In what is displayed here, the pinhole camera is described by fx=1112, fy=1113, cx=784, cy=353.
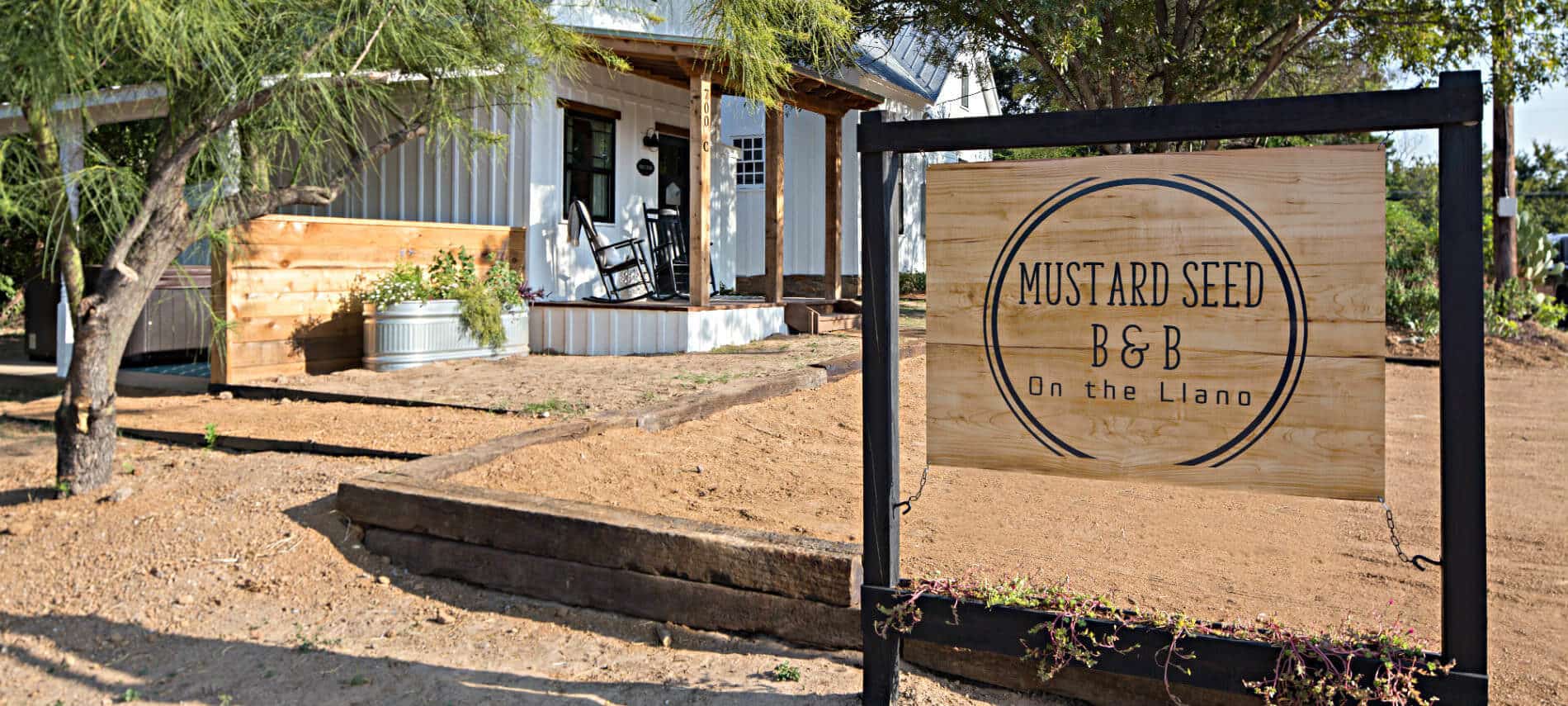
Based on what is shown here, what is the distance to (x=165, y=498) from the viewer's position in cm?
491

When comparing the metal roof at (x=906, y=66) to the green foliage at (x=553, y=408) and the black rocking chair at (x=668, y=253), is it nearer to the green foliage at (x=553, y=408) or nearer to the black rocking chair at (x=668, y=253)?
the black rocking chair at (x=668, y=253)

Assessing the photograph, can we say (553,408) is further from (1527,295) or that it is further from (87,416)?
(1527,295)

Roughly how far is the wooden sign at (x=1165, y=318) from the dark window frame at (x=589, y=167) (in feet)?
29.2

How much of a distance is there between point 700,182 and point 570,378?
272 centimetres

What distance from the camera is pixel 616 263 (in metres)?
12.3

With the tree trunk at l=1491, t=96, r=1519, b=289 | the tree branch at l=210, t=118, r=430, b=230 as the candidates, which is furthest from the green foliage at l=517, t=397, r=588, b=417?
the tree trunk at l=1491, t=96, r=1519, b=289

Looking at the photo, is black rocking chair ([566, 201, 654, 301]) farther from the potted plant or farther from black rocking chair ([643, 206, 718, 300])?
the potted plant

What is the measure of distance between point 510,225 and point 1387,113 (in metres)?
9.37

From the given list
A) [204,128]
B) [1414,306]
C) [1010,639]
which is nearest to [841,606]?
[1010,639]

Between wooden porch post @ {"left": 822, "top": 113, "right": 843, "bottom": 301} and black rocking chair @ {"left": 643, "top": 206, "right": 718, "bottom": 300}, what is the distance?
1741 mm

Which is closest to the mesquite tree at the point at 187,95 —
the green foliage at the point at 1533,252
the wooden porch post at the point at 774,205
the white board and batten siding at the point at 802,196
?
the wooden porch post at the point at 774,205

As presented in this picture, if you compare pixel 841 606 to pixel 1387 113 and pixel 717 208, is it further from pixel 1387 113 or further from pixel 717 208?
pixel 717 208

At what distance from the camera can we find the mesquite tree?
14.4 ft

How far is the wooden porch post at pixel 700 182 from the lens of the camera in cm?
1005
